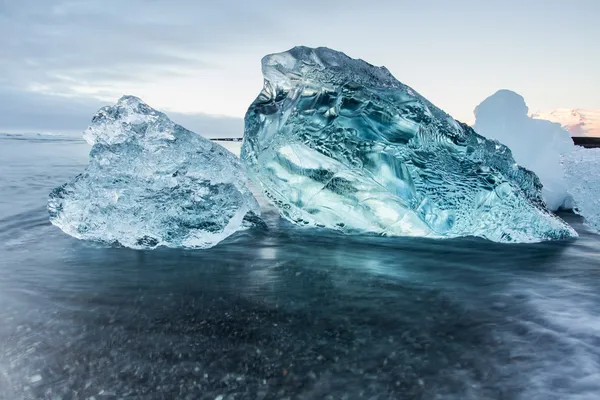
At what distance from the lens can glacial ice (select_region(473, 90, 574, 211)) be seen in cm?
630

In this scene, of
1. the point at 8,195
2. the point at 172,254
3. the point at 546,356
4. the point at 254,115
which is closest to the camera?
the point at 546,356

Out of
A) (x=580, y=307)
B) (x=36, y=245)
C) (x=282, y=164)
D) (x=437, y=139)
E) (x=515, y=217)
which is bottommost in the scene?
(x=36, y=245)

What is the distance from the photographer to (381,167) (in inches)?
156

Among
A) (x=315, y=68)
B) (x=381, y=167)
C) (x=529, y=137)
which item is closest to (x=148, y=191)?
(x=315, y=68)

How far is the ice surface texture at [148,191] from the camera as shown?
3.75 meters

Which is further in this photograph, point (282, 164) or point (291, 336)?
point (282, 164)

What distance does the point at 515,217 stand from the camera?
4.16m

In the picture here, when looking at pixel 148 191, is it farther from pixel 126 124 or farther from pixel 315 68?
pixel 315 68

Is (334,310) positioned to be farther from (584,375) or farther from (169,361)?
(584,375)

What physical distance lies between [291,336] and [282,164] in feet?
7.96

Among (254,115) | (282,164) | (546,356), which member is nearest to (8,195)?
(254,115)

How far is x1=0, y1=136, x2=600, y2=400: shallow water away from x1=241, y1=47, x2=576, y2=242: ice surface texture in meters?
0.56

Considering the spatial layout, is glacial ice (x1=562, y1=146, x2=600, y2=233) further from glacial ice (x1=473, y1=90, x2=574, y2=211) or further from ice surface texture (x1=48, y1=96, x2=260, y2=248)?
ice surface texture (x1=48, y1=96, x2=260, y2=248)

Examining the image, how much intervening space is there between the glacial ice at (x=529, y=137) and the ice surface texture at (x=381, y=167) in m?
2.22
